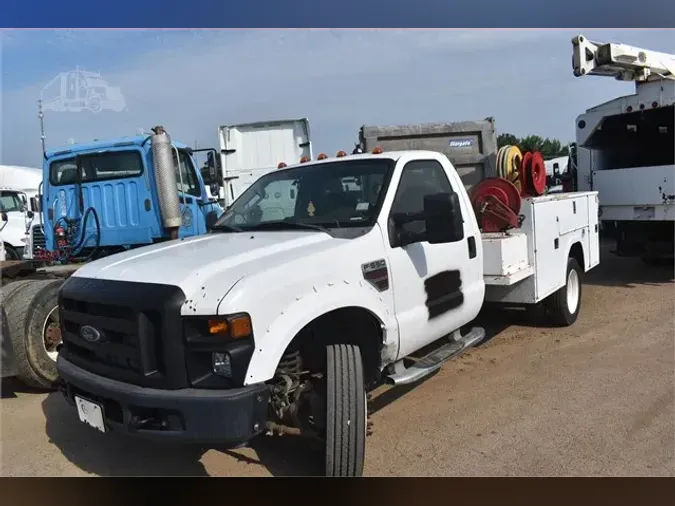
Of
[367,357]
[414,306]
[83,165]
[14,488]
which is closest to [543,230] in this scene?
[414,306]

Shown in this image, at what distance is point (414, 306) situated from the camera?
3959mm

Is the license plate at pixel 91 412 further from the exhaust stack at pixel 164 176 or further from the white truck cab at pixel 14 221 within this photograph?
the white truck cab at pixel 14 221

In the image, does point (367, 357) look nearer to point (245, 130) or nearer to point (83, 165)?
point (83, 165)

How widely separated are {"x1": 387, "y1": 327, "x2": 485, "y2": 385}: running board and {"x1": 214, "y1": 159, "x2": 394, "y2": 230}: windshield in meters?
1.00

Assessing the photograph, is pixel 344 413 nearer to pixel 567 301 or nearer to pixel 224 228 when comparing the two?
pixel 224 228

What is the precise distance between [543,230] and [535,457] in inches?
105

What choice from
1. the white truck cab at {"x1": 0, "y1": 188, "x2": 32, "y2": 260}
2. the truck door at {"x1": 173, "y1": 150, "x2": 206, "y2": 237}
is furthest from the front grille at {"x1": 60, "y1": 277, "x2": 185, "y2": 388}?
the white truck cab at {"x1": 0, "y1": 188, "x2": 32, "y2": 260}

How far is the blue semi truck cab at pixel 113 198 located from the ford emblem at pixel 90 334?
376 cm

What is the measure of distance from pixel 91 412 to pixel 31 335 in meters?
2.26

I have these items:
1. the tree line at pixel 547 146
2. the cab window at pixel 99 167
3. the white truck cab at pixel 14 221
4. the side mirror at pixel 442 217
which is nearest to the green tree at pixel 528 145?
the tree line at pixel 547 146

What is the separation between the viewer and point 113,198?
7250 mm

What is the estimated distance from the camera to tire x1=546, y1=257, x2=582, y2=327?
257 inches

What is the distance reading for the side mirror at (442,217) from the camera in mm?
3691

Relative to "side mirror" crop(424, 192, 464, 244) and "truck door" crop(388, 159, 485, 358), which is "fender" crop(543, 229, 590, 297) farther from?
"side mirror" crop(424, 192, 464, 244)
